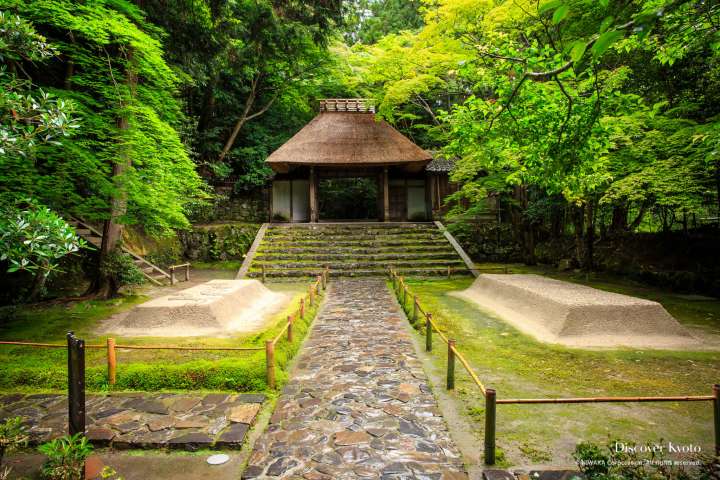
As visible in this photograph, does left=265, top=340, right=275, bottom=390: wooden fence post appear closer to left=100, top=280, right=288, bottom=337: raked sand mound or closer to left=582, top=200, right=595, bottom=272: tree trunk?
left=100, top=280, right=288, bottom=337: raked sand mound

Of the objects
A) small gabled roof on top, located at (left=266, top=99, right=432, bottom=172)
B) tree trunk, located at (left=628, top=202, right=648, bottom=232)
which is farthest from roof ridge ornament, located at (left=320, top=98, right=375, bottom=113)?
tree trunk, located at (left=628, top=202, right=648, bottom=232)

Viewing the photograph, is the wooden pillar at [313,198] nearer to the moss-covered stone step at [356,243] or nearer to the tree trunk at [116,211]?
the moss-covered stone step at [356,243]

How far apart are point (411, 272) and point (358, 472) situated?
10.2m

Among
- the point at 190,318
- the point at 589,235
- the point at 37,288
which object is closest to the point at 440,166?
the point at 589,235

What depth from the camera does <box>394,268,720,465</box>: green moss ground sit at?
3.37m

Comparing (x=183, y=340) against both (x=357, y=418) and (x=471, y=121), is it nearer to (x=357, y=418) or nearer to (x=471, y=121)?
(x=357, y=418)

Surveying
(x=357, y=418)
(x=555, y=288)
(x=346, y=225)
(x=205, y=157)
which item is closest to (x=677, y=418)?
(x=357, y=418)

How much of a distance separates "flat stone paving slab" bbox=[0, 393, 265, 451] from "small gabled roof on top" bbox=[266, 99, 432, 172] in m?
13.6

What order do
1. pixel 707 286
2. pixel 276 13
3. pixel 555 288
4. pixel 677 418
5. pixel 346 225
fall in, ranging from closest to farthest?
1. pixel 677 418
2. pixel 555 288
3. pixel 707 286
4. pixel 276 13
5. pixel 346 225

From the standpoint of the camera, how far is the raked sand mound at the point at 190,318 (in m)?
6.78

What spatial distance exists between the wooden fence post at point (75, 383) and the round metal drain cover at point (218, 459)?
100cm

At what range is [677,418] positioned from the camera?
3.68 meters

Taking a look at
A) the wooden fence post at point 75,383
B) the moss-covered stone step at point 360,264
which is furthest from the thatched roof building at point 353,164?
the wooden fence post at point 75,383

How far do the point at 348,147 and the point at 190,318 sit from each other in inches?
503
